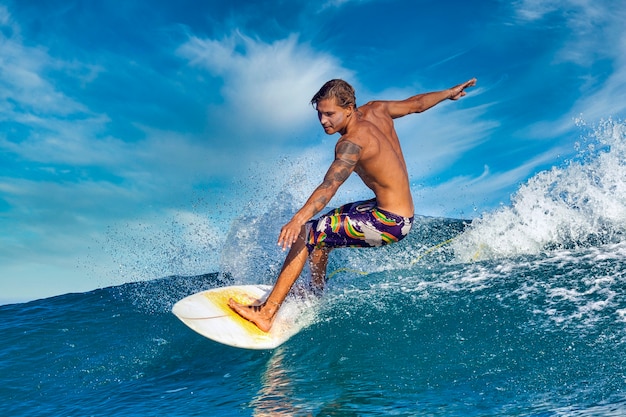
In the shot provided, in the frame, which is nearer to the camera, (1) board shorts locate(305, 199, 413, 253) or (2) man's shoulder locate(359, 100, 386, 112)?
(1) board shorts locate(305, 199, 413, 253)

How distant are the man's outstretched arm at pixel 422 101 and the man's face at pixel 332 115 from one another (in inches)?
42.7

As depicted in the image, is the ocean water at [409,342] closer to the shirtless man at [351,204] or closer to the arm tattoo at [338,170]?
the shirtless man at [351,204]

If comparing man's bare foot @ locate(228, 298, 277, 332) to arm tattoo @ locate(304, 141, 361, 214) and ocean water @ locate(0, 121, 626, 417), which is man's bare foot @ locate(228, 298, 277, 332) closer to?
ocean water @ locate(0, 121, 626, 417)

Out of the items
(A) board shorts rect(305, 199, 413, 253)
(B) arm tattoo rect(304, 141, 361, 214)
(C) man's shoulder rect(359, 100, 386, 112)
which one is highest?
(C) man's shoulder rect(359, 100, 386, 112)

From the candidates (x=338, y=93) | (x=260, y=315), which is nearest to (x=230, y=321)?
(x=260, y=315)

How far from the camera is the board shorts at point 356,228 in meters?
4.99

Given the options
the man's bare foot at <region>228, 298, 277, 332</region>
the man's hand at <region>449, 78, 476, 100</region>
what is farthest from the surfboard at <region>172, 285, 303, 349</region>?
the man's hand at <region>449, 78, 476, 100</region>

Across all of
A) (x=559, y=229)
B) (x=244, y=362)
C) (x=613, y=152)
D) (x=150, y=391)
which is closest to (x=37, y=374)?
(x=150, y=391)

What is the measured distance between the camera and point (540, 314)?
4.86m

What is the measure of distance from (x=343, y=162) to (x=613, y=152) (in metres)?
6.06

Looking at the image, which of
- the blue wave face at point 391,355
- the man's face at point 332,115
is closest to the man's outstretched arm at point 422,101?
the man's face at point 332,115

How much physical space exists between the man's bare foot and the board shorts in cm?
74

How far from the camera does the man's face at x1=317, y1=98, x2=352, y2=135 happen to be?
468 cm

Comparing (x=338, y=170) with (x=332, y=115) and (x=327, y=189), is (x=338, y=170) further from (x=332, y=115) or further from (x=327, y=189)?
(x=332, y=115)
